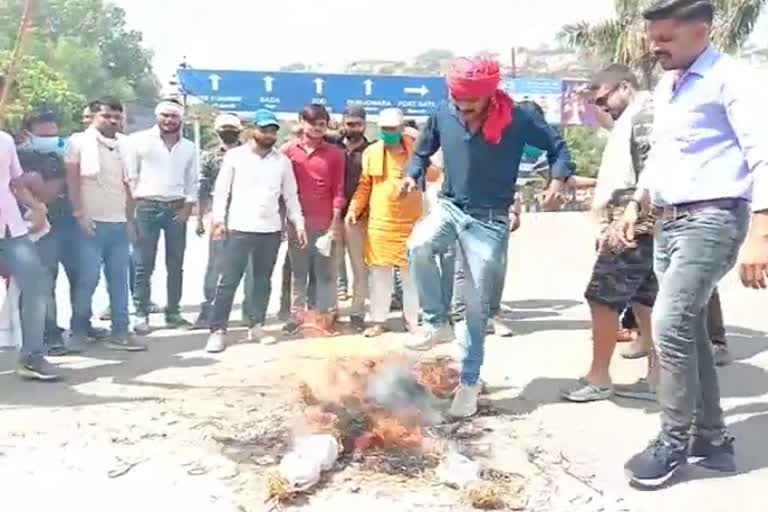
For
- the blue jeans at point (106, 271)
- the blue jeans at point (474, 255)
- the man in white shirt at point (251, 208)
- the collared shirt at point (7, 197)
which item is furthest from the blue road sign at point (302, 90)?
the blue jeans at point (474, 255)

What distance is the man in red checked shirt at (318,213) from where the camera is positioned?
25.4 feet

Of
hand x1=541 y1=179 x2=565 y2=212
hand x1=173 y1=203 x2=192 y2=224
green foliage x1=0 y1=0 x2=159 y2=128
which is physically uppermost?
green foliage x1=0 y1=0 x2=159 y2=128

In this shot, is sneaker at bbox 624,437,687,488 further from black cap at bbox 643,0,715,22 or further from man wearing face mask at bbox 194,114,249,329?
man wearing face mask at bbox 194,114,249,329

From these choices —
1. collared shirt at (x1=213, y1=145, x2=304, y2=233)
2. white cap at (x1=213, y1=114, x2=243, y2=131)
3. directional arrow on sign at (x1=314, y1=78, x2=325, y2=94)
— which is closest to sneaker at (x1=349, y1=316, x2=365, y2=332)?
collared shirt at (x1=213, y1=145, x2=304, y2=233)

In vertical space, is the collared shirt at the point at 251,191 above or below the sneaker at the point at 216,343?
above

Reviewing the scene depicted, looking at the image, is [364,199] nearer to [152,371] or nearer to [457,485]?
[152,371]

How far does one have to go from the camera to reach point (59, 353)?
6.97 metres

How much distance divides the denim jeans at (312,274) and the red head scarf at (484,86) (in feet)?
9.86

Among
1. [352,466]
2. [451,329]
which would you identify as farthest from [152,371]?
[352,466]

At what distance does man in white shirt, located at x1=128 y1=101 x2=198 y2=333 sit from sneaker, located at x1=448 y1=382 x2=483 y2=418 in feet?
11.4

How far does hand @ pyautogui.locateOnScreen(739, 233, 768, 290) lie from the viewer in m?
3.84

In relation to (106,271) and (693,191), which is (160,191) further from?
(693,191)

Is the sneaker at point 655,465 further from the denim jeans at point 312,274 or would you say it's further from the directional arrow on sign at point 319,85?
the directional arrow on sign at point 319,85

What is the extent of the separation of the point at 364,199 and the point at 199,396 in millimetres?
2496
